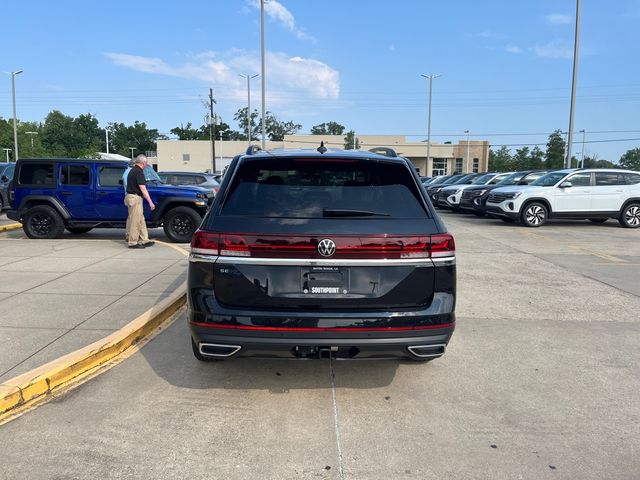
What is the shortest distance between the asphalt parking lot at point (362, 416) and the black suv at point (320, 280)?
49cm

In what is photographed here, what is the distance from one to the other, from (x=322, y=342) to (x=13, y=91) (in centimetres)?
4588

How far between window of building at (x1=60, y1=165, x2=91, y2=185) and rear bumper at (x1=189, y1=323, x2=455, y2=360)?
8771 millimetres

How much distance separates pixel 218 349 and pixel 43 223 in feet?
31.1

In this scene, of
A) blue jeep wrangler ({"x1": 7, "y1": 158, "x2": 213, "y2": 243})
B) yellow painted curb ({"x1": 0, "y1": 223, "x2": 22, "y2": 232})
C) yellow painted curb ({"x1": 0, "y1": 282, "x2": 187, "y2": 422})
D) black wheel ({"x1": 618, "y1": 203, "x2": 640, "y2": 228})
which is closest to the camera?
yellow painted curb ({"x1": 0, "y1": 282, "x2": 187, "y2": 422})

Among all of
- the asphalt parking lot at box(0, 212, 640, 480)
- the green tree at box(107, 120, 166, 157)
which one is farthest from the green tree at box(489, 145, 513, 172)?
the asphalt parking lot at box(0, 212, 640, 480)

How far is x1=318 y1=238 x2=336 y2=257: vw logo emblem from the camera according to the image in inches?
131

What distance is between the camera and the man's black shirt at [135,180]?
32.4 feet

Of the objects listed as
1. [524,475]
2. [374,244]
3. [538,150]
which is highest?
[538,150]

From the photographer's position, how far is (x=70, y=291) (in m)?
6.53

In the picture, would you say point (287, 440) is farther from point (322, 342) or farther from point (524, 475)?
point (524, 475)

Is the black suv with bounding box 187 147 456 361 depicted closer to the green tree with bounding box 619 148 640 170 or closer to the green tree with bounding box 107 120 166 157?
the green tree with bounding box 619 148 640 170

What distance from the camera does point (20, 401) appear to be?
3598 millimetres

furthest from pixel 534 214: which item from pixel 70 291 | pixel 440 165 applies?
pixel 440 165

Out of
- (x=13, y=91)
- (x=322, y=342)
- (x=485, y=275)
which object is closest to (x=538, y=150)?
(x=13, y=91)
